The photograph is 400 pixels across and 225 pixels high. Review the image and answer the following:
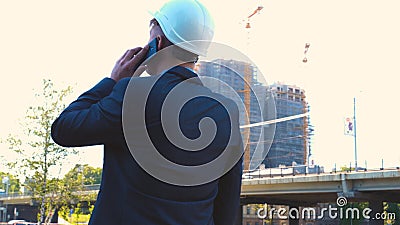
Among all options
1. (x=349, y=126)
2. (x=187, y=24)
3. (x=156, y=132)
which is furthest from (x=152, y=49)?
(x=349, y=126)

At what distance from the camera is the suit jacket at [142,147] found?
61.9 inches

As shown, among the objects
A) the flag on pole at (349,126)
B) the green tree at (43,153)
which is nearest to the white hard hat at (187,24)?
the green tree at (43,153)

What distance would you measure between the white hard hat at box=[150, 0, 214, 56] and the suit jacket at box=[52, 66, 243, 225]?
3.9 inches

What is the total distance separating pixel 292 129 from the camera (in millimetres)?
85625

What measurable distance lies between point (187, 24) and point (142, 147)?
1.38 feet

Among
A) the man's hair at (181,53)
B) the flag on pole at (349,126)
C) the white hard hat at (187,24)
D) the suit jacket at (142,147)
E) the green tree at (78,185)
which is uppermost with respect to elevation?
the flag on pole at (349,126)

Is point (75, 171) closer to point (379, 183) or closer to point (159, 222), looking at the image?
point (379, 183)

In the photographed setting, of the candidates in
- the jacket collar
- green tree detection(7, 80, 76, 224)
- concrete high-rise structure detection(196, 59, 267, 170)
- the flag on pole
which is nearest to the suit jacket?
the jacket collar

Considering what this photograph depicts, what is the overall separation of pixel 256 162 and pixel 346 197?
35453 millimetres

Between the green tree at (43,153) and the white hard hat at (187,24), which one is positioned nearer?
the white hard hat at (187,24)

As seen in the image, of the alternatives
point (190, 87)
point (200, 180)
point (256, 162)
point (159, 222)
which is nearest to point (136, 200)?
point (159, 222)

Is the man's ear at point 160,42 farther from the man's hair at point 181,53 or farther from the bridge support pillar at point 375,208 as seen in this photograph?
the bridge support pillar at point 375,208

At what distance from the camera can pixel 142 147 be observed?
5.26 feet

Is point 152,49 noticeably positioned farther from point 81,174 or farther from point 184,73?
point 81,174
